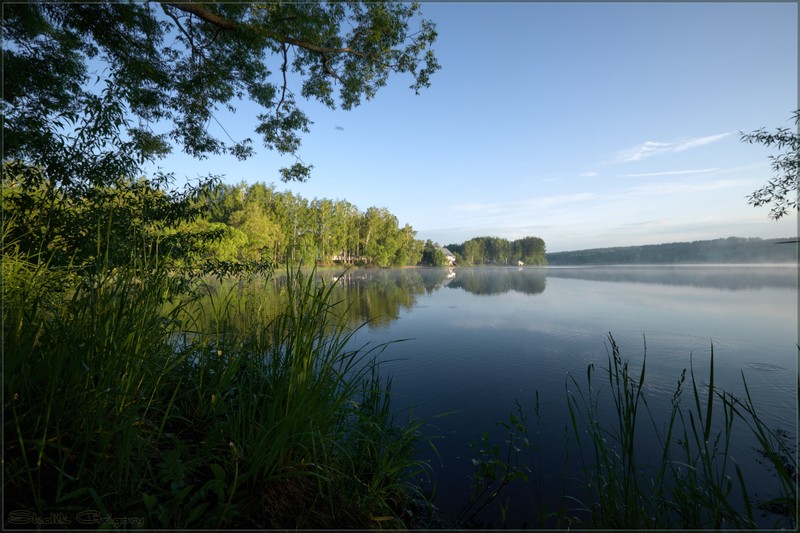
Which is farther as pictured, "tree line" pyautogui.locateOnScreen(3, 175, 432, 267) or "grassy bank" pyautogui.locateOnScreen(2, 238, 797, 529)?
"tree line" pyautogui.locateOnScreen(3, 175, 432, 267)

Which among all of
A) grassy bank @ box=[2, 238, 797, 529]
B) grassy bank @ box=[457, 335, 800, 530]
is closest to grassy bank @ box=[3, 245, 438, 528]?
grassy bank @ box=[2, 238, 797, 529]

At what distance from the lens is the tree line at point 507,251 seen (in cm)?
15388

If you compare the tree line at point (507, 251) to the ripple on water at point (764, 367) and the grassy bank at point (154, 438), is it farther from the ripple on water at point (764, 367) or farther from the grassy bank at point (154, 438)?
the grassy bank at point (154, 438)

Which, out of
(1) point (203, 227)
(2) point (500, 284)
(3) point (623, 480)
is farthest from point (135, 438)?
(1) point (203, 227)

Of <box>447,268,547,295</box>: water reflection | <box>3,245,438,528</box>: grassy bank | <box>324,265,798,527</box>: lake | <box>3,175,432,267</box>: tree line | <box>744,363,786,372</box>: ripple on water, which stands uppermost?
<box>3,175,432,267</box>: tree line

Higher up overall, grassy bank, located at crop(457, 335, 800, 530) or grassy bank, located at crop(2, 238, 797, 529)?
grassy bank, located at crop(2, 238, 797, 529)

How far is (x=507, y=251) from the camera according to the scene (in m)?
157

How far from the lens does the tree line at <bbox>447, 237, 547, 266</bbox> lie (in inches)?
6058

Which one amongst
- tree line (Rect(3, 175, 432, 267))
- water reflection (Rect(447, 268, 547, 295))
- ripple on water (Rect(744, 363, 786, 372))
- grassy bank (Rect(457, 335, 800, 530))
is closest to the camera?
grassy bank (Rect(457, 335, 800, 530))

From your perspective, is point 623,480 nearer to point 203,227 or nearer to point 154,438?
point 154,438

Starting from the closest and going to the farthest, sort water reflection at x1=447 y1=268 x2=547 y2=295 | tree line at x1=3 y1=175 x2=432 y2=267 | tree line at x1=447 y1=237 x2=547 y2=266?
tree line at x1=3 y1=175 x2=432 y2=267 → water reflection at x1=447 y1=268 x2=547 y2=295 → tree line at x1=447 y1=237 x2=547 y2=266

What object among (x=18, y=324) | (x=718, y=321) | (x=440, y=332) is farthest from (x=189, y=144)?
(x=718, y=321)

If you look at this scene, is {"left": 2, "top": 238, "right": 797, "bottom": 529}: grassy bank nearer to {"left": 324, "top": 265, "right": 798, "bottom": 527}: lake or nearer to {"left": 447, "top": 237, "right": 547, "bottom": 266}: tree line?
{"left": 324, "top": 265, "right": 798, "bottom": 527}: lake

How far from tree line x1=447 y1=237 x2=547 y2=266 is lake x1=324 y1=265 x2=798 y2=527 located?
136584 mm
